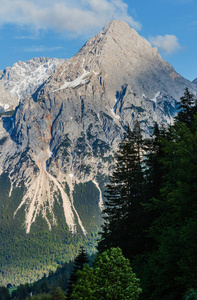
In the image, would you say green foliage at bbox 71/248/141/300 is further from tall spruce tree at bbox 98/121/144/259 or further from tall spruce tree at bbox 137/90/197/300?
tall spruce tree at bbox 98/121/144/259

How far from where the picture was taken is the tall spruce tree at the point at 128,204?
4044 centimetres

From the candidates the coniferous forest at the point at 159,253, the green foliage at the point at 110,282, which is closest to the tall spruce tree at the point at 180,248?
the coniferous forest at the point at 159,253

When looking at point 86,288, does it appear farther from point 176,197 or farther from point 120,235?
point 120,235

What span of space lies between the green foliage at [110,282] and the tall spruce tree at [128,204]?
Result: 57.9ft

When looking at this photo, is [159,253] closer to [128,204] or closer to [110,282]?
[110,282]

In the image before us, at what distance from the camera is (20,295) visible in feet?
618

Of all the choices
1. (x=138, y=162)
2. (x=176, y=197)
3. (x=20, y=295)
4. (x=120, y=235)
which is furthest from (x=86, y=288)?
(x=20, y=295)

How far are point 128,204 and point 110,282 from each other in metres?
26.7

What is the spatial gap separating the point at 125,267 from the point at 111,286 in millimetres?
1670

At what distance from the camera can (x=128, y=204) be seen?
4741 centimetres

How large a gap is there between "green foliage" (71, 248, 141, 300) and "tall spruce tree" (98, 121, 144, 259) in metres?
17.7

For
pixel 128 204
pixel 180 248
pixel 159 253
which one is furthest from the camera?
pixel 128 204

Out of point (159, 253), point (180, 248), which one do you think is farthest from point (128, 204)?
point (180, 248)

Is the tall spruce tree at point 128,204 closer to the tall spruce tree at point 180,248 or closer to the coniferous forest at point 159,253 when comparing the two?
the coniferous forest at point 159,253
